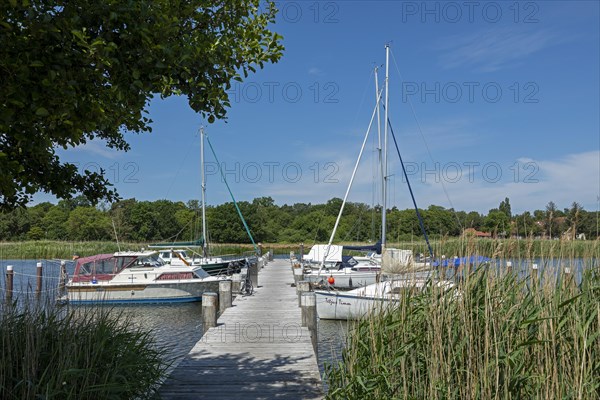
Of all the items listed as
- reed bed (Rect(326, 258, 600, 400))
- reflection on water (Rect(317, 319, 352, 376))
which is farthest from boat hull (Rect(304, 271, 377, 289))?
reed bed (Rect(326, 258, 600, 400))

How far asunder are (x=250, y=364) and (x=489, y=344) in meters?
3.88

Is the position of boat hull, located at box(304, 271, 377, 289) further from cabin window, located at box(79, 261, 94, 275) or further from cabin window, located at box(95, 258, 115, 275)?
cabin window, located at box(79, 261, 94, 275)

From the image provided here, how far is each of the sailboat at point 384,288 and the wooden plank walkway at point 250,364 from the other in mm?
1018

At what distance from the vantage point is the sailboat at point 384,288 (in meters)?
6.03

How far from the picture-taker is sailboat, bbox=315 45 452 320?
6.03 m

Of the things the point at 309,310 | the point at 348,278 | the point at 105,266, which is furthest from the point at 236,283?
the point at 105,266

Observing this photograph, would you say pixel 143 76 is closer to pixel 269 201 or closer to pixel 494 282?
pixel 494 282

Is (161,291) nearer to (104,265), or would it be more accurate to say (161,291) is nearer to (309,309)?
(104,265)

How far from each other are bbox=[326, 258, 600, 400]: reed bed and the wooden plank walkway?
99 cm

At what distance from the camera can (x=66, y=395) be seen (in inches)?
187

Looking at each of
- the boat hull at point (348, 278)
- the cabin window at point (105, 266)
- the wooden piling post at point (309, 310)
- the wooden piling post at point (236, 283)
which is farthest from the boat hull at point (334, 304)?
the cabin window at point (105, 266)

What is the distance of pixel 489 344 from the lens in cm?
486

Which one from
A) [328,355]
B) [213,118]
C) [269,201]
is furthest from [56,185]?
[269,201]

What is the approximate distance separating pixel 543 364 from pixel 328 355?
26.3ft
